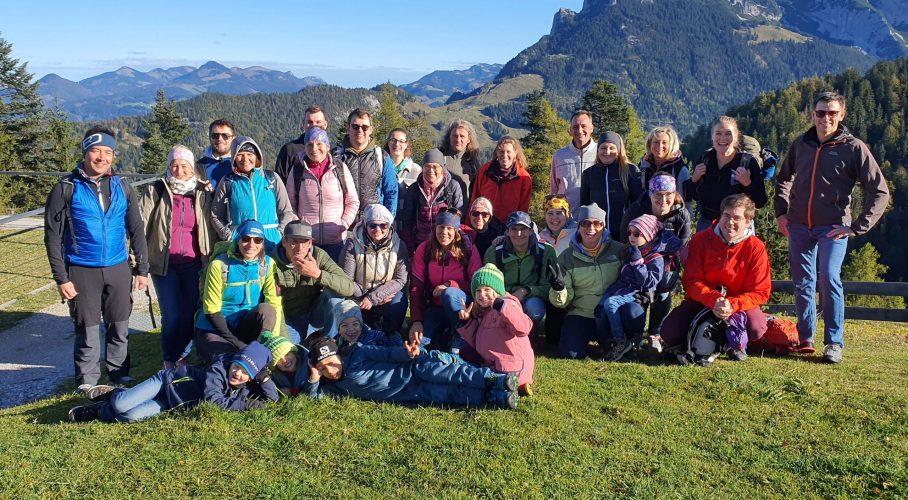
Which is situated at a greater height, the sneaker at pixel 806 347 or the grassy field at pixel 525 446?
the sneaker at pixel 806 347

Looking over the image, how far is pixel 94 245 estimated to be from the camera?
605 centimetres

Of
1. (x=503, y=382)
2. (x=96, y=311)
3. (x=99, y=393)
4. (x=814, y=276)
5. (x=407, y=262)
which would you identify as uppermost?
(x=814, y=276)

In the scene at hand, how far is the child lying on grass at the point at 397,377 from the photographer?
5438 millimetres

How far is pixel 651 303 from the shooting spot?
279 inches

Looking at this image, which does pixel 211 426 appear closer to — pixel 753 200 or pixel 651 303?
pixel 651 303

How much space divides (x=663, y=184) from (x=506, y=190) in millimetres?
2061

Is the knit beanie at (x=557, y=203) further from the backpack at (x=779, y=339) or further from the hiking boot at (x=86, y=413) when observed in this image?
the hiking boot at (x=86, y=413)

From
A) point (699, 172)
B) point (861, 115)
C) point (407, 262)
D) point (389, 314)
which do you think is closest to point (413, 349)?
point (389, 314)

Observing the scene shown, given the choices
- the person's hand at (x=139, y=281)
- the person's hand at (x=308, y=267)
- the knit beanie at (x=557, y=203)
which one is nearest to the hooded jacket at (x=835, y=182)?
the knit beanie at (x=557, y=203)

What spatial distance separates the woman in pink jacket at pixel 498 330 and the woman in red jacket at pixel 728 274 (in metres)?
1.90

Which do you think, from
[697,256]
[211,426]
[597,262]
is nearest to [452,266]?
[597,262]

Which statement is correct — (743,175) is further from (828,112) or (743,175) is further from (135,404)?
(135,404)

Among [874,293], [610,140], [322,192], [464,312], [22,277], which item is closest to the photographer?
[464,312]

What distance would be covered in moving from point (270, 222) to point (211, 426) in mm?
2583
